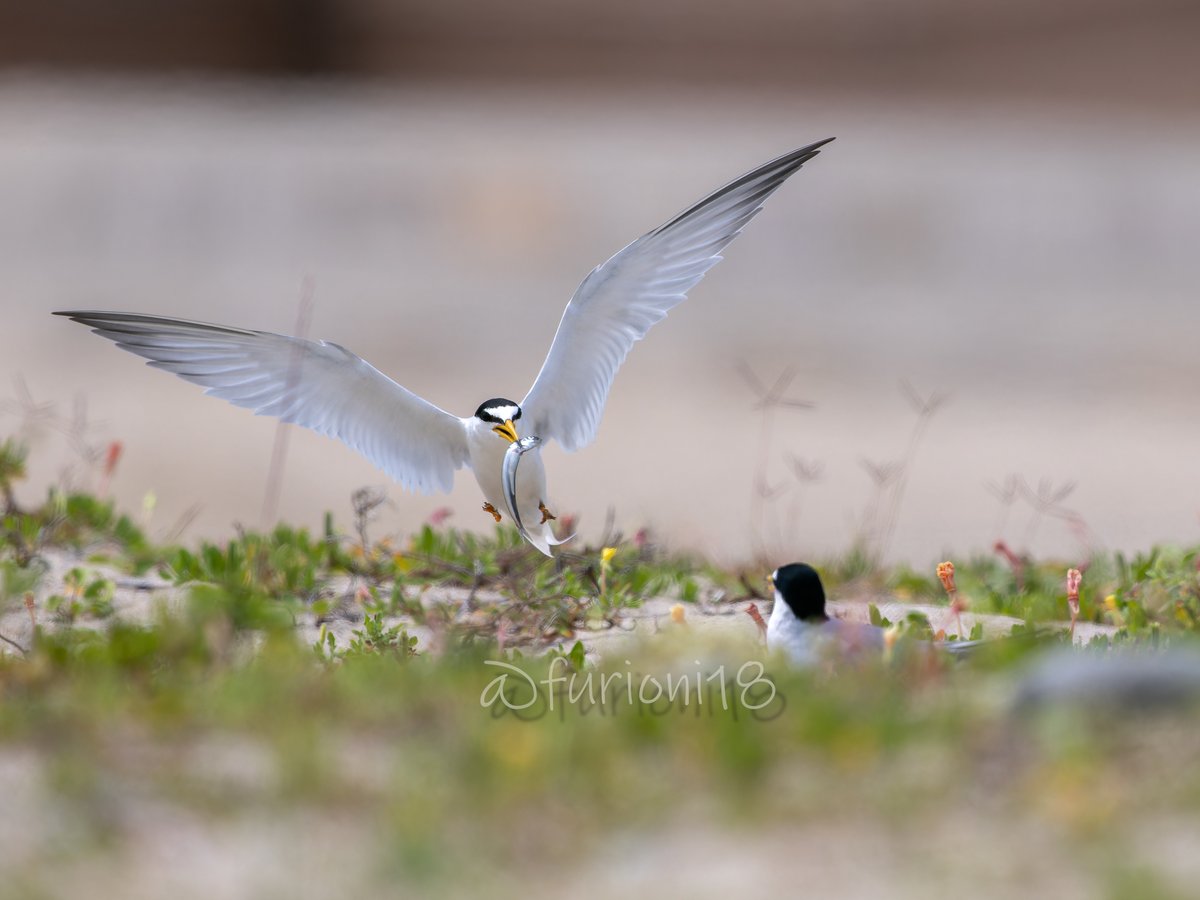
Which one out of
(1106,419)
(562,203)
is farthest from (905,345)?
(562,203)

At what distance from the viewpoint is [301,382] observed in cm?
484

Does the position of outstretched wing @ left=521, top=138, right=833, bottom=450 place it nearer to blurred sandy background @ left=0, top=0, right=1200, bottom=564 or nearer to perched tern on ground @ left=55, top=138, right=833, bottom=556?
perched tern on ground @ left=55, top=138, right=833, bottom=556

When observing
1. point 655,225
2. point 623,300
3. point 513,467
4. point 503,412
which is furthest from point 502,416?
point 655,225

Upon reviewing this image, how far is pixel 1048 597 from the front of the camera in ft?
16.7

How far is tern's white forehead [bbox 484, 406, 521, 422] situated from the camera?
459cm

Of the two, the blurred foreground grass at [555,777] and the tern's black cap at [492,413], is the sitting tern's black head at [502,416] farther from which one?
the blurred foreground grass at [555,777]

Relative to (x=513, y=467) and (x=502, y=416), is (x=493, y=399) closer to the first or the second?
(x=502, y=416)

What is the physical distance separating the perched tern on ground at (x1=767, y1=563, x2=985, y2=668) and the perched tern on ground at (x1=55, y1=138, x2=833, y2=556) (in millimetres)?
923

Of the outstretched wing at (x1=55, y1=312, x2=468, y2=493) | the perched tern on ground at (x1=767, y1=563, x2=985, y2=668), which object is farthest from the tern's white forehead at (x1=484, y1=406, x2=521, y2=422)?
the perched tern on ground at (x1=767, y1=563, x2=985, y2=668)

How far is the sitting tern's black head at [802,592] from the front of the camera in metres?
3.87

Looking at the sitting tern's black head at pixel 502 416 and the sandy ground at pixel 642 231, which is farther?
the sandy ground at pixel 642 231

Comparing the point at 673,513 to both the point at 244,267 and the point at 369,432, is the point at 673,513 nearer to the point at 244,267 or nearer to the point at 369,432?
the point at 369,432

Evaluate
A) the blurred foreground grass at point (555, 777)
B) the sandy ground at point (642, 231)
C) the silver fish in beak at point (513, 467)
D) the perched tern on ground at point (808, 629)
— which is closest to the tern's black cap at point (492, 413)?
the silver fish in beak at point (513, 467)

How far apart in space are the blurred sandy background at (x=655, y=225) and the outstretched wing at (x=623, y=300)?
13.7 ft
